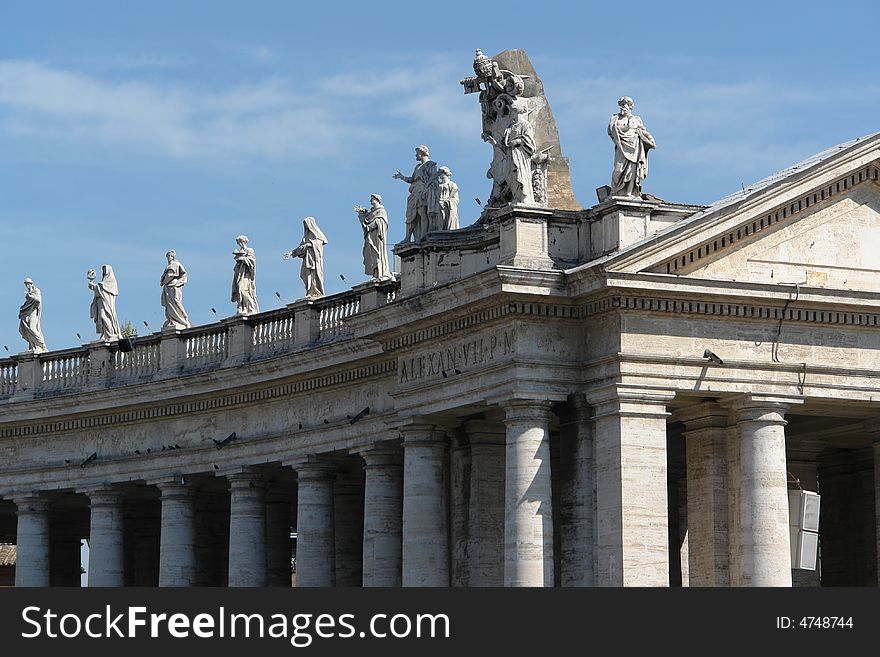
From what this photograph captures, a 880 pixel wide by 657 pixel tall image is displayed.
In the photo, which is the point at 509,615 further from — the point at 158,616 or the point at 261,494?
the point at 261,494

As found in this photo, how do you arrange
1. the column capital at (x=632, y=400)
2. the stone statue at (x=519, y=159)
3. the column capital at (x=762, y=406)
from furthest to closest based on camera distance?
the stone statue at (x=519, y=159) < the column capital at (x=762, y=406) < the column capital at (x=632, y=400)

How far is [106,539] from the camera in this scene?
74.6 m

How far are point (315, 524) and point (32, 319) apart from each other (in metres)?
18.6

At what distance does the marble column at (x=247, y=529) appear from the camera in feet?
227

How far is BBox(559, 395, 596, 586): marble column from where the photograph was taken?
55.3m

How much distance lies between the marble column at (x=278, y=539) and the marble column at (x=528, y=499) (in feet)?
69.6

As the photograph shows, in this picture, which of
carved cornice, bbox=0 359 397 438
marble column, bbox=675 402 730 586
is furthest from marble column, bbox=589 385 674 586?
carved cornice, bbox=0 359 397 438

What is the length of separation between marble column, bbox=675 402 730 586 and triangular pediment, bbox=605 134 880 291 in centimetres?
383

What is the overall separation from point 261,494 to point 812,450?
692 inches

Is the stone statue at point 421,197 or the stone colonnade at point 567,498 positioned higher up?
the stone statue at point 421,197

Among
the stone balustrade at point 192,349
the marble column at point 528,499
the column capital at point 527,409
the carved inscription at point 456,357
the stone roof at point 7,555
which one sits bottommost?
the marble column at point 528,499

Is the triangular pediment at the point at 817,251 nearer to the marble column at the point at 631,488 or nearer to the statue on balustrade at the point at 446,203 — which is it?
the marble column at the point at 631,488

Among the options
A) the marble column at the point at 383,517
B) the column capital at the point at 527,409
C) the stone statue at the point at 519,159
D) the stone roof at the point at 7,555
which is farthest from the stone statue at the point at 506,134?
the stone roof at the point at 7,555

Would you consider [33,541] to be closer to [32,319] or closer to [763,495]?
[32,319]
